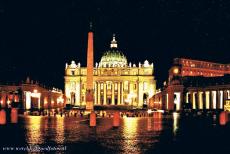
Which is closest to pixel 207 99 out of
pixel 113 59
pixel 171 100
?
pixel 171 100

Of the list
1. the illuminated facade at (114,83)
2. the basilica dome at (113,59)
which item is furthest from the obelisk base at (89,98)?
the basilica dome at (113,59)

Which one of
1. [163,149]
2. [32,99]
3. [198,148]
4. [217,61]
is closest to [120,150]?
[163,149]

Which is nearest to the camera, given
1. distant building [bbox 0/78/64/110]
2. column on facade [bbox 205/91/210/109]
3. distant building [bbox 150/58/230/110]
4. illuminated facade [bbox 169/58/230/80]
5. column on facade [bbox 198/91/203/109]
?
distant building [bbox 150/58/230/110]

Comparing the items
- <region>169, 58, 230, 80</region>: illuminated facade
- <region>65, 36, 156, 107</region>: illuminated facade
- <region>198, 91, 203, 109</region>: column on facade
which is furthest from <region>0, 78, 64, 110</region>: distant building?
<region>65, 36, 156, 107</region>: illuminated facade

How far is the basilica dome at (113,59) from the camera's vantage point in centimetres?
16412

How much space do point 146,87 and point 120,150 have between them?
144558mm

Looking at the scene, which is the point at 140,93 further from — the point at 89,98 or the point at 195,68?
the point at 89,98

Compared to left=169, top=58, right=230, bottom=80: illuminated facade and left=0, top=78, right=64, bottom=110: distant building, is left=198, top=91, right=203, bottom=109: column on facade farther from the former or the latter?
left=169, top=58, right=230, bottom=80: illuminated facade

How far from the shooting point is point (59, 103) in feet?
419

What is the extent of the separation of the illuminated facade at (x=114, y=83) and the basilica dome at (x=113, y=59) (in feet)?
4.36

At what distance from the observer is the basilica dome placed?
164125 millimetres

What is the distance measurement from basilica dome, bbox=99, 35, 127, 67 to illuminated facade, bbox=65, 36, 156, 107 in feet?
4.36

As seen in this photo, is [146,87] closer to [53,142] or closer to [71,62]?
[71,62]

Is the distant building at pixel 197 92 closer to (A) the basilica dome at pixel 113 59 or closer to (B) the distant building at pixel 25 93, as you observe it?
(B) the distant building at pixel 25 93
